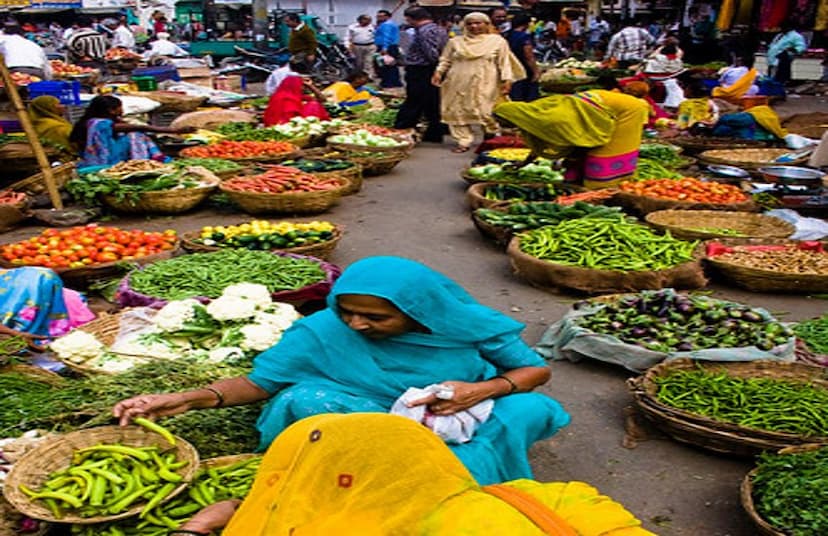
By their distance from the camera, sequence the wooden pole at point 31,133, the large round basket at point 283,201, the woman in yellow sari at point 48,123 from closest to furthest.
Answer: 1. the wooden pole at point 31,133
2. the large round basket at point 283,201
3. the woman in yellow sari at point 48,123

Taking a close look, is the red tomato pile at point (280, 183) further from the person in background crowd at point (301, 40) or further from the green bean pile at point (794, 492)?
the person in background crowd at point (301, 40)

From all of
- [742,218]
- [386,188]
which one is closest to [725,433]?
[742,218]

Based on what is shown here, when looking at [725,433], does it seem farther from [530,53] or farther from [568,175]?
[530,53]

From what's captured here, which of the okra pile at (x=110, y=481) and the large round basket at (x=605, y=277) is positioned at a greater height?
the okra pile at (x=110, y=481)

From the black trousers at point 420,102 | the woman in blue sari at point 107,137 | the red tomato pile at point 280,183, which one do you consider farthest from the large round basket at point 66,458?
the black trousers at point 420,102

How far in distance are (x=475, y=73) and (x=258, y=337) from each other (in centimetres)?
684

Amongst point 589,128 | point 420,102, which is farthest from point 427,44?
point 589,128

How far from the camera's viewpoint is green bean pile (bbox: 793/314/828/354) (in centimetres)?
425

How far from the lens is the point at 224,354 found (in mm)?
3754

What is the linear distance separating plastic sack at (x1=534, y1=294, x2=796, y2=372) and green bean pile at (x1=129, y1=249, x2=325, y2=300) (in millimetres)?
1409

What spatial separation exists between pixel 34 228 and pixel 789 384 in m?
6.13

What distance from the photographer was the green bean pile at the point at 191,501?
249 cm

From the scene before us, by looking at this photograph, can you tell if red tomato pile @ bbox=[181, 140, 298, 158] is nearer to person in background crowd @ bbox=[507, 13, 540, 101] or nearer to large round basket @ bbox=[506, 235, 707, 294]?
person in background crowd @ bbox=[507, 13, 540, 101]

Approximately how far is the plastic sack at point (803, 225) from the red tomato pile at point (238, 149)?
16.6 ft
